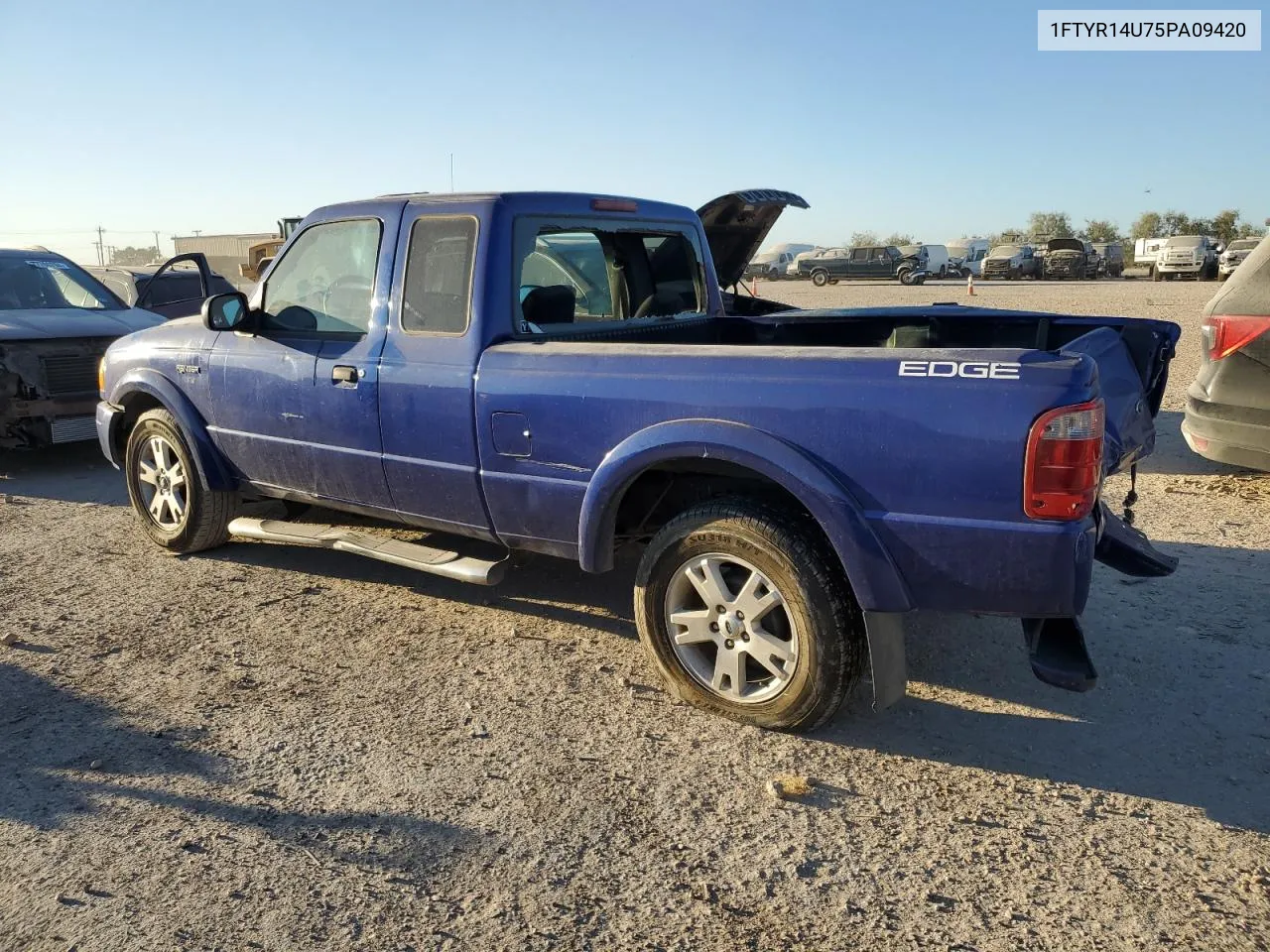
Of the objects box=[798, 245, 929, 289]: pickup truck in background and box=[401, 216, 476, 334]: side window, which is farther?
box=[798, 245, 929, 289]: pickup truck in background

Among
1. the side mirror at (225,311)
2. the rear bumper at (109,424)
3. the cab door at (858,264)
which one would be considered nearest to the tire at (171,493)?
the rear bumper at (109,424)

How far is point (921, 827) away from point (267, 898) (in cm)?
192

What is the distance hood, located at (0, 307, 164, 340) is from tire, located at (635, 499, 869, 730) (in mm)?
6422

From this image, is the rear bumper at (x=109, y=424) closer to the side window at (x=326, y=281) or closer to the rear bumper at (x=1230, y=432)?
the side window at (x=326, y=281)

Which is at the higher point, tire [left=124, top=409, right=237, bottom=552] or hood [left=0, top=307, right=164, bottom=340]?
hood [left=0, top=307, right=164, bottom=340]

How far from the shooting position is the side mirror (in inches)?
195

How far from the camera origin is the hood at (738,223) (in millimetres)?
6762

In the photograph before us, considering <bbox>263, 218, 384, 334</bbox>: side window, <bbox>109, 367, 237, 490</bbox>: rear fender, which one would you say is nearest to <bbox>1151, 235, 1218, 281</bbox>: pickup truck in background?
<bbox>263, 218, 384, 334</bbox>: side window

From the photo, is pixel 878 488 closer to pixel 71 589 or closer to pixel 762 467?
pixel 762 467

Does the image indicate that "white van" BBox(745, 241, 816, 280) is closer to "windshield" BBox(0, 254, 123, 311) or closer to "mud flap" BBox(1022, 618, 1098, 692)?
"windshield" BBox(0, 254, 123, 311)

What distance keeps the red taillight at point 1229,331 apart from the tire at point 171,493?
6.04 m

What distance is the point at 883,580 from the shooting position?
10.6 feet

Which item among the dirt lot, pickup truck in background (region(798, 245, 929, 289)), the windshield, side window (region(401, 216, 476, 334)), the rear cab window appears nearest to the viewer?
the dirt lot

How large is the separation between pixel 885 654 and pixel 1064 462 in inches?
34.8
